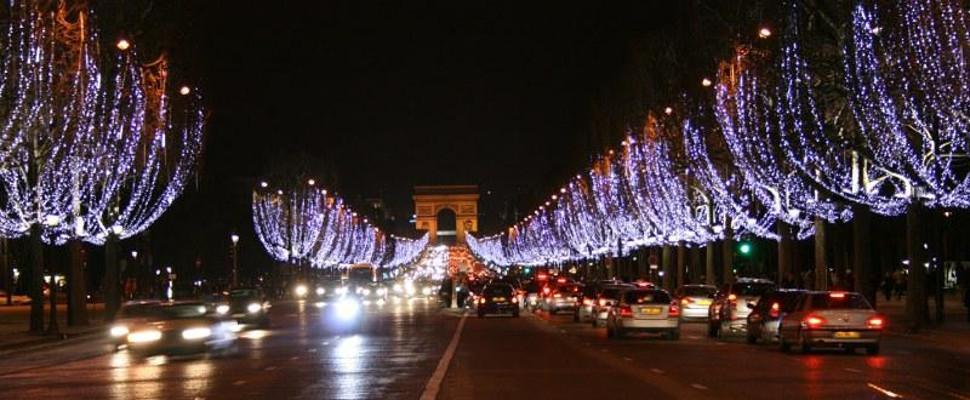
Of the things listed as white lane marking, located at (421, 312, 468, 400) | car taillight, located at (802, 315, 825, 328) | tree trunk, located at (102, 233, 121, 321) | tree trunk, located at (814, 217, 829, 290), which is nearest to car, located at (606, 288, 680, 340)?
white lane marking, located at (421, 312, 468, 400)

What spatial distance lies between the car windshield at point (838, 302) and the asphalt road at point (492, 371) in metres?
1.11

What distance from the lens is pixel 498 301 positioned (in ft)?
206

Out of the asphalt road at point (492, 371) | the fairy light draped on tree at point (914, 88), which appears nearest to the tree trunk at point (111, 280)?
the asphalt road at point (492, 371)

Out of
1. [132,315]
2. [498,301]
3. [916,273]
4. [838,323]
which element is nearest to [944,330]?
[916,273]

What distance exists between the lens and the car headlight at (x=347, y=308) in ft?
216

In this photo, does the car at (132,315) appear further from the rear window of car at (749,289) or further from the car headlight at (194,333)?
the rear window of car at (749,289)

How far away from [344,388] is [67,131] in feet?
93.0

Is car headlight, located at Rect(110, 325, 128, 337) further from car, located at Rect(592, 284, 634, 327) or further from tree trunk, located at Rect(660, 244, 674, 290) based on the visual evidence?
tree trunk, located at Rect(660, 244, 674, 290)

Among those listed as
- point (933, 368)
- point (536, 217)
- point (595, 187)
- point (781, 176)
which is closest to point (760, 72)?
point (781, 176)

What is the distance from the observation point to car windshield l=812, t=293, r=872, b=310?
32.4 metres

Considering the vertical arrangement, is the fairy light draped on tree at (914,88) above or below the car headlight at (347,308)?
above

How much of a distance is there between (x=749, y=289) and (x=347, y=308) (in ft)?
116

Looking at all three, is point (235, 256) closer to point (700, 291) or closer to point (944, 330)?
point (700, 291)

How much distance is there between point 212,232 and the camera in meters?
115
